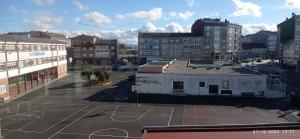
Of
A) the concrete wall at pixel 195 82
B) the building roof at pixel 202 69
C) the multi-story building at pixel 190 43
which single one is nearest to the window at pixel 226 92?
the concrete wall at pixel 195 82

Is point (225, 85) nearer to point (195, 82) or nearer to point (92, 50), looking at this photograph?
point (195, 82)

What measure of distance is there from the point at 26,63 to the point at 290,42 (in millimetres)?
84178

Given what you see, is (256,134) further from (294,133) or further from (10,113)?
(10,113)

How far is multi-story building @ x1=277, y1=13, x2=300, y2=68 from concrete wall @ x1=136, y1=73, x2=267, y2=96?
45.5 meters

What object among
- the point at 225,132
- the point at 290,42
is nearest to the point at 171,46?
the point at 290,42

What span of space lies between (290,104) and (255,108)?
19.8 ft

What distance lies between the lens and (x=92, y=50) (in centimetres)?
11819

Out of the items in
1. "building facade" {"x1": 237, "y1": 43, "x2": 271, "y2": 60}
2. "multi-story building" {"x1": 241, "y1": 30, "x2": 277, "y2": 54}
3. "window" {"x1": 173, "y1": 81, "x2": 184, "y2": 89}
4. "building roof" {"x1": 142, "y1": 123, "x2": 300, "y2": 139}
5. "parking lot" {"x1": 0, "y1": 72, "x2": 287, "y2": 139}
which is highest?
"multi-story building" {"x1": 241, "y1": 30, "x2": 277, "y2": 54}

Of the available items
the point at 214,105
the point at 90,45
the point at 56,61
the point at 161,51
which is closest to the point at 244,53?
the point at 161,51

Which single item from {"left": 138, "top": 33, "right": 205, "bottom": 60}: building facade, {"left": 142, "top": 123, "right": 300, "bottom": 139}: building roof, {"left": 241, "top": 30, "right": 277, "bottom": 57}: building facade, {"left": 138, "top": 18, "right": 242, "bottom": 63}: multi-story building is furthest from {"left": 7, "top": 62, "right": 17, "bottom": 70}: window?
{"left": 241, "top": 30, "right": 277, "bottom": 57}: building facade

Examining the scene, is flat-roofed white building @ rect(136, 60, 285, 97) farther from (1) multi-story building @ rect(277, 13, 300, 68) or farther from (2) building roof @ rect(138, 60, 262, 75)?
(1) multi-story building @ rect(277, 13, 300, 68)

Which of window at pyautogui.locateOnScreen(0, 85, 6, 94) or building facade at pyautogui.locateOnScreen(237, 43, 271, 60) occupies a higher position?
building facade at pyautogui.locateOnScreen(237, 43, 271, 60)

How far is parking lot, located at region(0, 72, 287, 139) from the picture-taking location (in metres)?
30.8

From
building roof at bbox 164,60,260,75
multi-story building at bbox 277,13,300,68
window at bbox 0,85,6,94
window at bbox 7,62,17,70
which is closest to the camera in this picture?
window at bbox 0,85,6,94
